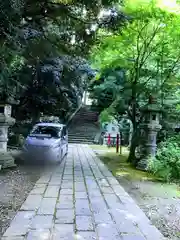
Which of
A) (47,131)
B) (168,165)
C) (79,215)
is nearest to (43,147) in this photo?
(47,131)

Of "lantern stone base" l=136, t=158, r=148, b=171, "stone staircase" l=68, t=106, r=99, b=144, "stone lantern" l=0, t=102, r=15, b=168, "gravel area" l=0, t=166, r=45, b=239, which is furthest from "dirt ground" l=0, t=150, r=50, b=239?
"stone staircase" l=68, t=106, r=99, b=144

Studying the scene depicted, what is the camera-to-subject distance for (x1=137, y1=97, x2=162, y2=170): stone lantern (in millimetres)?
10781

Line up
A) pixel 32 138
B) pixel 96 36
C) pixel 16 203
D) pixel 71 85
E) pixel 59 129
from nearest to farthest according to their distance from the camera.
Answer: pixel 16 203 < pixel 96 36 < pixel 32 138 < pixel 59 129 < pixel 71 85

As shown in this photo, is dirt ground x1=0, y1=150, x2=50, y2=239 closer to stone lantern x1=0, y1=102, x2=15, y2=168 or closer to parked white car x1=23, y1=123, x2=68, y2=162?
stone lantern x1=0, y1=102, x2=15, y2=168

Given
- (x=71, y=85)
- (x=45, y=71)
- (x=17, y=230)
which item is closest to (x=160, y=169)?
(x=17, y=230)

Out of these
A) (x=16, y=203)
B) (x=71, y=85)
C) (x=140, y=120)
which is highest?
(x=71, y=85)

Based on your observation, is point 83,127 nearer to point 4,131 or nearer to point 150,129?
point 150,129

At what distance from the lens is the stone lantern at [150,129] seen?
1078 cm

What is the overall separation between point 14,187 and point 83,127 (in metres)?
18.7

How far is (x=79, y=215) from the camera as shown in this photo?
4.78m

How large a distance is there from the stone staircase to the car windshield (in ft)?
34.0

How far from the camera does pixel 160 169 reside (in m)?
8.59

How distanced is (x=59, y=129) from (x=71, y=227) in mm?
7817

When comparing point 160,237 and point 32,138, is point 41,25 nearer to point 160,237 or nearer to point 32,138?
point 32,138
